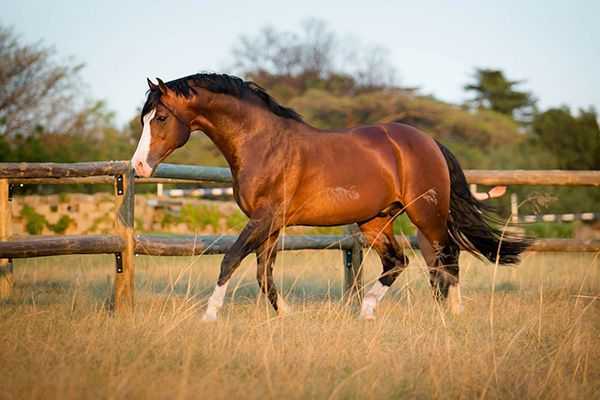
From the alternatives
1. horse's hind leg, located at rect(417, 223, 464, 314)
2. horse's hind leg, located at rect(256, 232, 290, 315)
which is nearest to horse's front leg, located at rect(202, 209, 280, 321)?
horse's hind leg, located at rect(256, 232, 290, 315)

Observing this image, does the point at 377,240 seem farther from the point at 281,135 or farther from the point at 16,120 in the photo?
the point at 16,120

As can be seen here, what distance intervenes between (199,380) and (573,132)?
26064mm

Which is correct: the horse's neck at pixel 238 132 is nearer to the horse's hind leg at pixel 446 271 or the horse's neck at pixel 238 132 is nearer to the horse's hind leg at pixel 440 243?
the horse's hind leg at pixel 440 243

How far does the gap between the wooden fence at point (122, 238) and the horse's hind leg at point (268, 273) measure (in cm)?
41

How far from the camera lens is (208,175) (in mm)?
6164

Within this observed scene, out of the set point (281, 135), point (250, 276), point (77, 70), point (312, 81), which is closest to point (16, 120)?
point (77, 70)

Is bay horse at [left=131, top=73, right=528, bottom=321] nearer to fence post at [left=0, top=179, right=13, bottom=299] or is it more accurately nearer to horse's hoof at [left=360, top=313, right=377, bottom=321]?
horse's hoof at [left=360, top=313, right=377, bottom=321]

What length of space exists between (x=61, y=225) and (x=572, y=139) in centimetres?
A: 1959

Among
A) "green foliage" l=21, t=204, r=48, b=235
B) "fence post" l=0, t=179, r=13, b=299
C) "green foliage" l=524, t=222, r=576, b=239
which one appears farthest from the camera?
"green foliage" l=524, t=222, r=576, b=239

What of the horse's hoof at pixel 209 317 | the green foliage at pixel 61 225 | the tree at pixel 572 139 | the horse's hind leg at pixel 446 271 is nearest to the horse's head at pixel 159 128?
the horse's hoof at pixel 209 317

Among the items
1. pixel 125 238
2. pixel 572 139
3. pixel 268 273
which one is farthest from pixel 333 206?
pixel 572 139

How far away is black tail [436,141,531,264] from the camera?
632 centimetres

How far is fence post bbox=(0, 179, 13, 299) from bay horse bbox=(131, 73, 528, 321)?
183cm

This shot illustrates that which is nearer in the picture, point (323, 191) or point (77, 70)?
point (323, 191)
